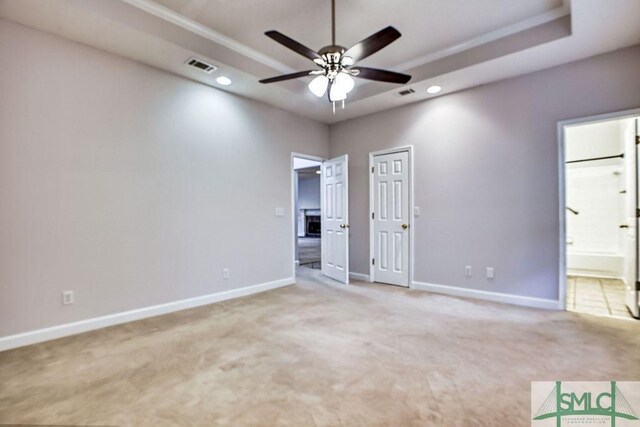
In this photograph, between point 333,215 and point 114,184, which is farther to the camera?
point 333,215

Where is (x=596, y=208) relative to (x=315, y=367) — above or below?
above

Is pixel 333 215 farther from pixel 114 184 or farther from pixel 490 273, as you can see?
pixel 114 184

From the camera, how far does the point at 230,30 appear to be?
3.28 meters

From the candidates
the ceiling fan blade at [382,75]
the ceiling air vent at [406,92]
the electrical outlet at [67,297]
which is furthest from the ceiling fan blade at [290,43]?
the electrical outlet at [67,297]

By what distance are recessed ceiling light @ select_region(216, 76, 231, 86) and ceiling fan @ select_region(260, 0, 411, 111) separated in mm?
1272

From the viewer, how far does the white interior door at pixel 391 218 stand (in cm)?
480

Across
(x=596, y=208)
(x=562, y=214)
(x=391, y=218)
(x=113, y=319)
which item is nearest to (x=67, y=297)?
(x=113, y=319)

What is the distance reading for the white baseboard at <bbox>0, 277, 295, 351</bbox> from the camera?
106 inches

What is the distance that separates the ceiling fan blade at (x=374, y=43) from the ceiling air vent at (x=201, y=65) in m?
1.77

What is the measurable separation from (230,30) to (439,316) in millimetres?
3804

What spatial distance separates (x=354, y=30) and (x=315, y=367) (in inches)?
129

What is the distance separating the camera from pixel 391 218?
496cm

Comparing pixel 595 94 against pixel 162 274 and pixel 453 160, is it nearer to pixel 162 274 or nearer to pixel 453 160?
pixel 453 160

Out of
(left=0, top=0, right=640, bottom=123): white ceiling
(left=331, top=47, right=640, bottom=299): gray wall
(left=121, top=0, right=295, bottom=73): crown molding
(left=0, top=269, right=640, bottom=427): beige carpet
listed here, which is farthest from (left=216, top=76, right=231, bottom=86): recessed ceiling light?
(left=0, top=269, right=640, bottom=427): beige carpet
